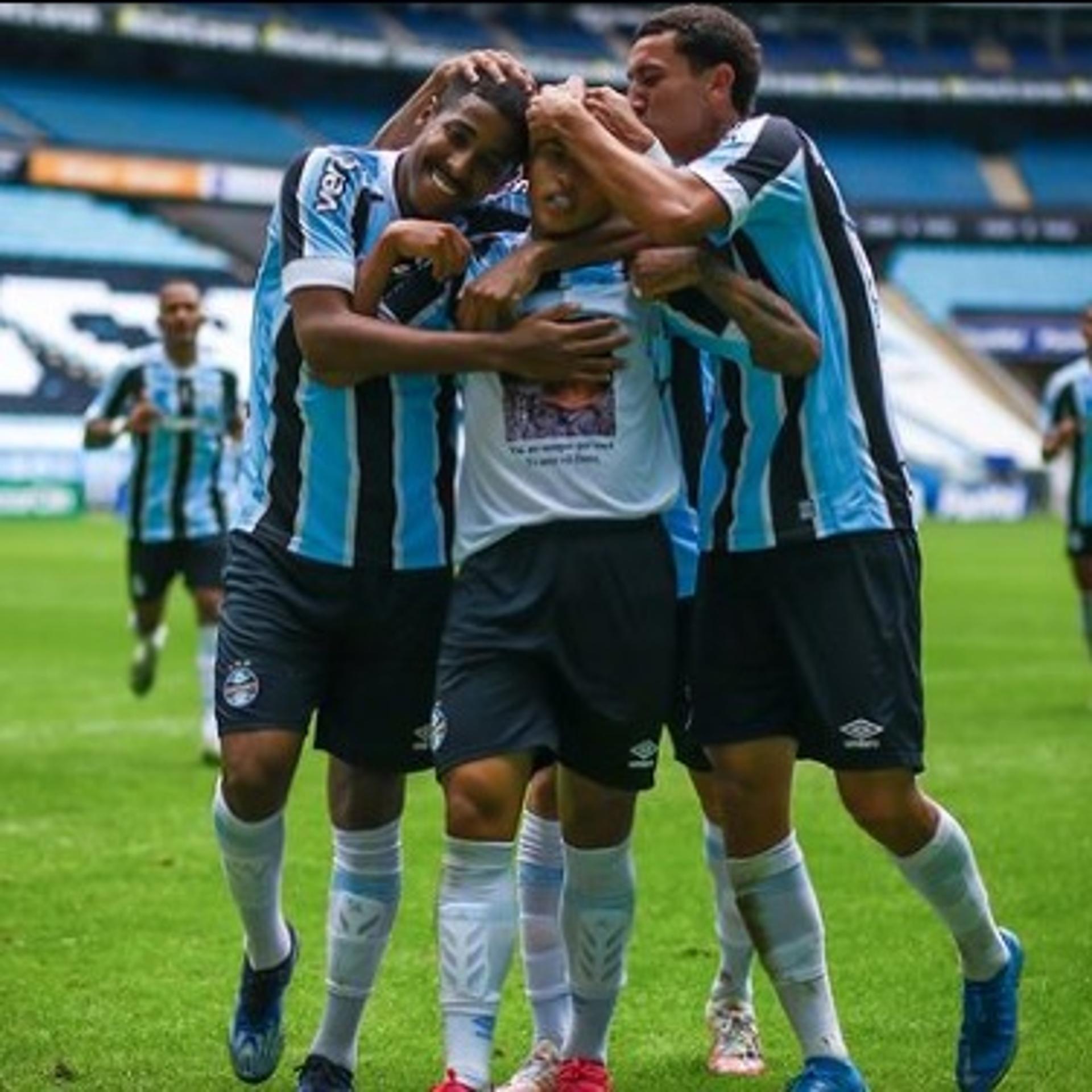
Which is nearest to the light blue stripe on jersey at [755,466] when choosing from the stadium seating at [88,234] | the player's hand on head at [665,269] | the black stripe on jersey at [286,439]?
the player's hand on head at [665,269]

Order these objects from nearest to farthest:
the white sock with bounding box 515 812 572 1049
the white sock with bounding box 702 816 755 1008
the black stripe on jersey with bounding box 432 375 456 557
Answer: the black stripe on jersey with bounding box 432 375 456 557
the white sock with bounding box 515 812 572 1049
the white sock with bounding box 702 816 755 1008

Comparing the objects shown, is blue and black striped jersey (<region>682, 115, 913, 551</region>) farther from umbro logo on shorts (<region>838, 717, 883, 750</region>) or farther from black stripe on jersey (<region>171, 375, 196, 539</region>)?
black stripe on jersey (<region>171, 375, 196, 539</region>)

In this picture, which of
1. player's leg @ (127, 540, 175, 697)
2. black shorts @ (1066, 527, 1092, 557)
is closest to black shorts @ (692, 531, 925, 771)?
player's leg @ (127, 540, 175, 697)

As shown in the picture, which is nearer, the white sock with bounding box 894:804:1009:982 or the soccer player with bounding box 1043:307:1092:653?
the white sock with bounding box 894:804:1009:982

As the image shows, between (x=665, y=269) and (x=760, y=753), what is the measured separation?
1089 mm

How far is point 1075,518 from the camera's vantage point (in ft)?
50.1

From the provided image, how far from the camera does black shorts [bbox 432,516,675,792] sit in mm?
4945

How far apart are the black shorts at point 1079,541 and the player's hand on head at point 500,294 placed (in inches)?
421

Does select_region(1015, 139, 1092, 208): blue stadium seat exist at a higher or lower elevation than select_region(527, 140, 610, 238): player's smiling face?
lower

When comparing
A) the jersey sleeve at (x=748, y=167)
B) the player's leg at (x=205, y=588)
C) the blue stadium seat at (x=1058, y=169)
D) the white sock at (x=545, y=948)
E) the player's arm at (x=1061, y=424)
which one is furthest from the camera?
the blue stadium seat at (x=1058, y=169)

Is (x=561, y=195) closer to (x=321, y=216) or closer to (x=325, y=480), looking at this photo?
(x=321, y=216)

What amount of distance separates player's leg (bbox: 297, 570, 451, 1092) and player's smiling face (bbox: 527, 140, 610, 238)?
0.87m

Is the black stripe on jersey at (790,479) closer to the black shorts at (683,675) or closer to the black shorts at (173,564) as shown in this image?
the black shorts at (683,675)

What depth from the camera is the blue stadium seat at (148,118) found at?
50719 millimetres
